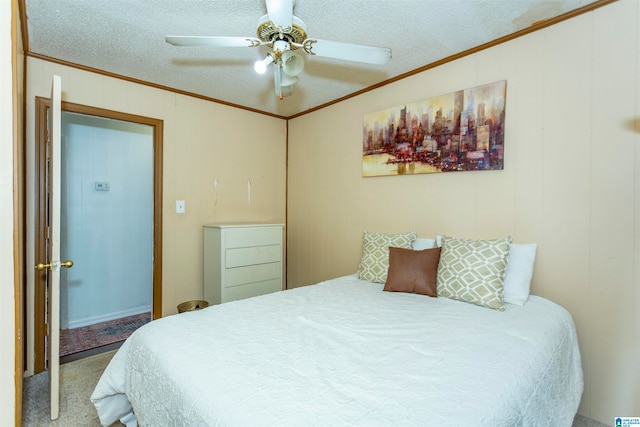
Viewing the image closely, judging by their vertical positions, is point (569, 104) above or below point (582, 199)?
above

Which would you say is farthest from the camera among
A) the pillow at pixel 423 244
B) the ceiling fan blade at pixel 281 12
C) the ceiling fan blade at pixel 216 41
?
the pillow at pixel 423 244

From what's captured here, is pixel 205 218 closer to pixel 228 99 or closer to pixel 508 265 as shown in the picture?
pixel 228 99

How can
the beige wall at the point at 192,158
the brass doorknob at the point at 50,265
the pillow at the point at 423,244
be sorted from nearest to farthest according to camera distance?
the brass doorknob at the point at 50,265, the pillow at the point at 423,244, the beige wall at the point at 192,158

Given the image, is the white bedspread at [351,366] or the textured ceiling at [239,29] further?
the textured ceiling at [239,29]

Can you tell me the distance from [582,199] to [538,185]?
0.77 feet

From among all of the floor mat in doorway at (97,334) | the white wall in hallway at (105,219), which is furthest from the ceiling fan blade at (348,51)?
the floor mat in doorway at (97,334)

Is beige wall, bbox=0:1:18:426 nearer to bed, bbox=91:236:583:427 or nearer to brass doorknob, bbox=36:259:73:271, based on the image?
bed, bbox=91:236:583:427

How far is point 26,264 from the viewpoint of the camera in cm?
229

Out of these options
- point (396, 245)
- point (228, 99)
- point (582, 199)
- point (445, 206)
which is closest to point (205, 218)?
point (228, 99)

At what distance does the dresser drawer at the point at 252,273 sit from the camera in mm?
2932

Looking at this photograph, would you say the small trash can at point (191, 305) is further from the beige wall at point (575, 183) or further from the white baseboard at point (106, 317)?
the beige wall at point (575, 183)

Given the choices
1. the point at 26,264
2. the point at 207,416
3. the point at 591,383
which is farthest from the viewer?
the point at 26,264

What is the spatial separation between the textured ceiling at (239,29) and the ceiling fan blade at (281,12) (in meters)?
0.45

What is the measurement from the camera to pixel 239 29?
2.00 meters
